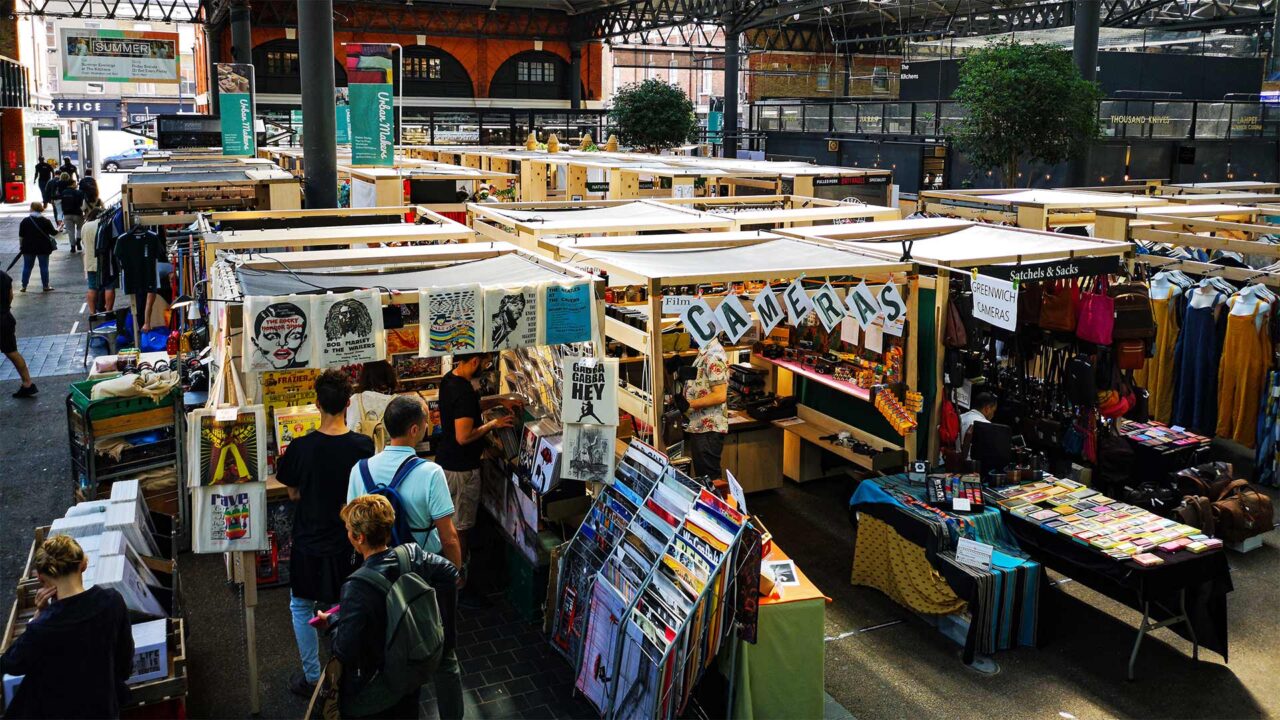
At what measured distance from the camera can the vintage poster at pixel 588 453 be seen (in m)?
5.19

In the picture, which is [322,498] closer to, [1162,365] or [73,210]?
[1162,365]

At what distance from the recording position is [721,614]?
4.47 meters

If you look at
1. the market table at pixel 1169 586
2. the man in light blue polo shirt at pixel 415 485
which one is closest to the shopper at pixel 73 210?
the man in light blue polo shirt at pixel 415 485

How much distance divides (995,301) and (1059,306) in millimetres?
1069

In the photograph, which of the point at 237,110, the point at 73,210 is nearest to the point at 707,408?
the point at 237,110

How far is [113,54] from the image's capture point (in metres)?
29.8

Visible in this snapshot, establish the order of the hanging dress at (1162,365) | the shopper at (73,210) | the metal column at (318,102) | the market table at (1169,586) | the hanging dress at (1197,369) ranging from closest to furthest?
1. the market table at (1169,586)
2. the hanging dress at (1197,369)
3. the hanging dress at (1162,365)
4. the metal column at (318,102)
5. the shopper at (73,210)

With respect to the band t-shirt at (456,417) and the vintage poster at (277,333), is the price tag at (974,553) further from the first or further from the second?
the vintage poster at (277,333)

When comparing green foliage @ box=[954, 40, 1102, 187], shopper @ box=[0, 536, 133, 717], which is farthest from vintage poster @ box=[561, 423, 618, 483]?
green foliage @ box=[954, 40, 1102, 187]

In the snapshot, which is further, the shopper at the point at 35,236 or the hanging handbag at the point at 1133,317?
the shopper at the point at 35,236

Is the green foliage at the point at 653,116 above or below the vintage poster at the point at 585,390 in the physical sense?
above

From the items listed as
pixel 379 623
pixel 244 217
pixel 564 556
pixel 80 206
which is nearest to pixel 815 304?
pixel 564 556

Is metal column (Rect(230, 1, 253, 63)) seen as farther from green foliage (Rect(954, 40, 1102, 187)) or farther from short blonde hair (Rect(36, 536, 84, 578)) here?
short blonde hair (Rect(36, 536, 84, 578))

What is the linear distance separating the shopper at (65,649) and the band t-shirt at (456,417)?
2202mm
